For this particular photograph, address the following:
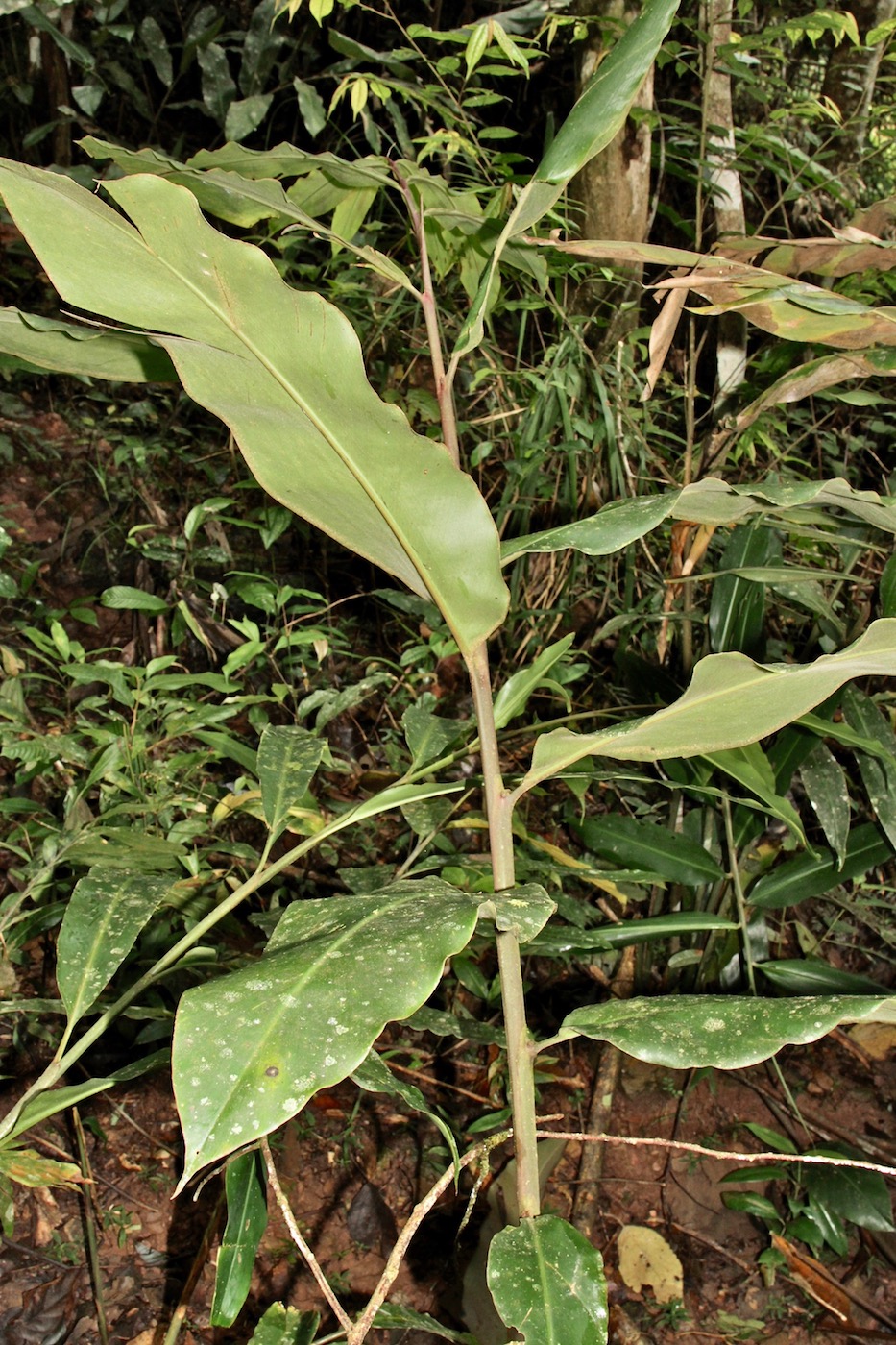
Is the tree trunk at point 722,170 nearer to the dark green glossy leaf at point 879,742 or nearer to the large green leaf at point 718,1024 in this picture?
the dark green glossy leaf at point 879,742

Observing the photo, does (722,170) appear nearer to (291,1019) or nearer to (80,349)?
(80,349)

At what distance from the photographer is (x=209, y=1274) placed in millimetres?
1107

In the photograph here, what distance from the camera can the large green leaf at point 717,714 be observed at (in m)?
0.54

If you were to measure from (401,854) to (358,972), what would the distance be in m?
1.17

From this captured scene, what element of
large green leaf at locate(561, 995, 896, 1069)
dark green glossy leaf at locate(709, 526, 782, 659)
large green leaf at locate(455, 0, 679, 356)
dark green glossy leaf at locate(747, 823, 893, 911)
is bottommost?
dark green glossy leaf at locate(747, 823, 893, 911)

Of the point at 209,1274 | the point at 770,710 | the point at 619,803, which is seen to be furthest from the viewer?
the point at 619,803

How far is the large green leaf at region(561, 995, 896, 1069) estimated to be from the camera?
46 cm

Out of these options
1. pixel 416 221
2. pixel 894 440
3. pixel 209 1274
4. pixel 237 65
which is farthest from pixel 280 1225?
pixel 237 65

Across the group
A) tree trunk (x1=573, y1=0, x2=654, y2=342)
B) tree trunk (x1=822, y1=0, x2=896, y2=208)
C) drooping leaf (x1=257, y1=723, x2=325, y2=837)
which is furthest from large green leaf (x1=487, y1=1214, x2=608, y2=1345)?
tree trunk (x1=822, y1=0, x2=896, y2=208)

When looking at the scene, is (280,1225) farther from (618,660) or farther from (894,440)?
(894,440)

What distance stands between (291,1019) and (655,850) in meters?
0.97

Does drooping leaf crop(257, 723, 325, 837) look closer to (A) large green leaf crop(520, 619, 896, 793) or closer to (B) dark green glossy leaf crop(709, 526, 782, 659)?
(A) large green leaf crop(520, 619, 896, 793)

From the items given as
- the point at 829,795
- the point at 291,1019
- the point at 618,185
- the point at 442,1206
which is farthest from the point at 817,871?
the point at 618,185

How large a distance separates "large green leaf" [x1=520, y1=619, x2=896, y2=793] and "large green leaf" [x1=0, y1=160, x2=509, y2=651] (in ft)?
0.29
